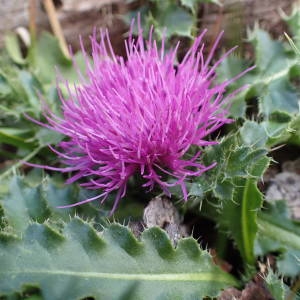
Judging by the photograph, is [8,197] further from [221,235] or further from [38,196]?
[221,235]

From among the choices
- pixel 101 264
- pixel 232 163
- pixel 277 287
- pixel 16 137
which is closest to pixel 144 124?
pixel 232 163

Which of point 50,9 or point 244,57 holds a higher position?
point 50,9

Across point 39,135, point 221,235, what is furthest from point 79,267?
point 39,135

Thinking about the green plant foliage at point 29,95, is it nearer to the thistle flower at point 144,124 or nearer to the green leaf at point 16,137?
the green leaf at point 16,137

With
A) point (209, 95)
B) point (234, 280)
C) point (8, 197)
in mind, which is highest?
point (209, 95)

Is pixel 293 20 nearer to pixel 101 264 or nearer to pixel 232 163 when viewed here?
pixel 232 163

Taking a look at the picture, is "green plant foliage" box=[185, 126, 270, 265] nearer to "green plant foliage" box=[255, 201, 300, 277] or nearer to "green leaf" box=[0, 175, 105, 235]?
"green plant foliage" box=[255, 201, 300, 277]
